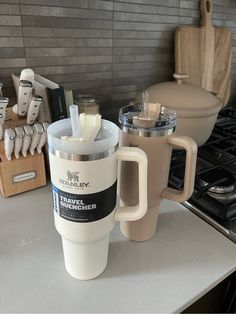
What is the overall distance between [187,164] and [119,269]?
0.21m

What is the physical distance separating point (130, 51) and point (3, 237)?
700mm

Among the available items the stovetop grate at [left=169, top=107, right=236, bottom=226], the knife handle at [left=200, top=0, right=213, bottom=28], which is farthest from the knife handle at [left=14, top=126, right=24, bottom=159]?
the knife handle at [left=200, top=0, right=213, bottom=28]

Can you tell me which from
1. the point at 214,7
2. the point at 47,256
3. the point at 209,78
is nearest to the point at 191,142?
the point at 47,256

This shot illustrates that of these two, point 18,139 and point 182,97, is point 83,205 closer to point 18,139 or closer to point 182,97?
point 18,139

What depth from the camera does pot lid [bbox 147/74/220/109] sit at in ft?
2.23

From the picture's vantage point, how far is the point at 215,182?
2.00 feet

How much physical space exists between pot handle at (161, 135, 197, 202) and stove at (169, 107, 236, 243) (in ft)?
0.42

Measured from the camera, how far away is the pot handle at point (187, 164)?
0.42 meters

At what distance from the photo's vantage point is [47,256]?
452mm

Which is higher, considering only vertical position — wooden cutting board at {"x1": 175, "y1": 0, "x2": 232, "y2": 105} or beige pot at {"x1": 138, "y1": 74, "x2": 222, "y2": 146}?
wooden cutting board at {"x1": 175, "y1": 0, "x2": 232, "y2": 105}

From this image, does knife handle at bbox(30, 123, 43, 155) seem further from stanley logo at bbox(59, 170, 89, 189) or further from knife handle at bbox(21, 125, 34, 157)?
stanley logo at bbox(59, 170, 89, 189)

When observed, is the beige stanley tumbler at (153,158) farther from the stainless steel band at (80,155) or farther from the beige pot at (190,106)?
the beige pot at (190,106)

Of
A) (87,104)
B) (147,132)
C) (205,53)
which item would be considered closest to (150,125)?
(147,132)

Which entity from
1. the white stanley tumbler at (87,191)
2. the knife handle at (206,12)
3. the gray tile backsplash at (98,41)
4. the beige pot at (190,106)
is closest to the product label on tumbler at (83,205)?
the white stanley tumbler at (87,191)
